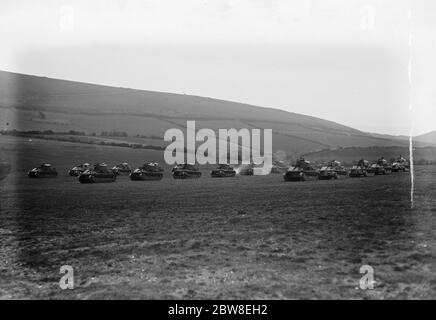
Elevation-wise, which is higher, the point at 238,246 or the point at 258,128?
the point at 258,128

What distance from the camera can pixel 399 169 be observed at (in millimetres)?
45969

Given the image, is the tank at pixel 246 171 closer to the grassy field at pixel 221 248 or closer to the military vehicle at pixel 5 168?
the military vehicle at pixel 5 168

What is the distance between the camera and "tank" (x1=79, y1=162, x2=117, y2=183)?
31720 mm

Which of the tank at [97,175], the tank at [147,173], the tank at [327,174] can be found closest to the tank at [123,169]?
the tank at [147,173]

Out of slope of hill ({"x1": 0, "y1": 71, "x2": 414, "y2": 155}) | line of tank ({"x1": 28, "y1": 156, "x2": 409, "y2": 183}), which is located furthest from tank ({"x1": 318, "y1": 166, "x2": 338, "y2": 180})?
slope of hill ({"x1": 0, "y1": 71, "x2": 414, "y2": 155})

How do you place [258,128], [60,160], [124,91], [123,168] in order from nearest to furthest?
[123,168] < [60,160] < [258,128] < [124,91]

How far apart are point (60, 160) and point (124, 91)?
50.4m

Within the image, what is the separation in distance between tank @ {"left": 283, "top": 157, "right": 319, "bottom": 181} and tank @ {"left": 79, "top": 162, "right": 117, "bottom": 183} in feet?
46.3

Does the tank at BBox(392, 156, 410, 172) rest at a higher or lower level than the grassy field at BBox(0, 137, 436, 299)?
higher

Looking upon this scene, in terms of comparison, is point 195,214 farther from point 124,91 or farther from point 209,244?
point 124,91

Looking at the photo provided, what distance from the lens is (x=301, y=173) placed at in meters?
33.6

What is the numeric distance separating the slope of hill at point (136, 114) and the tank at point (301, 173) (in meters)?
29.9

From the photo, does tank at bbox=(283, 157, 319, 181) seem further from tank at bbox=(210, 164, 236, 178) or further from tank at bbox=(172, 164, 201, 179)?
tank at bbox=(172, 164, 201, 179)

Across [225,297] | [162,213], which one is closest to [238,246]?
[225,297]
